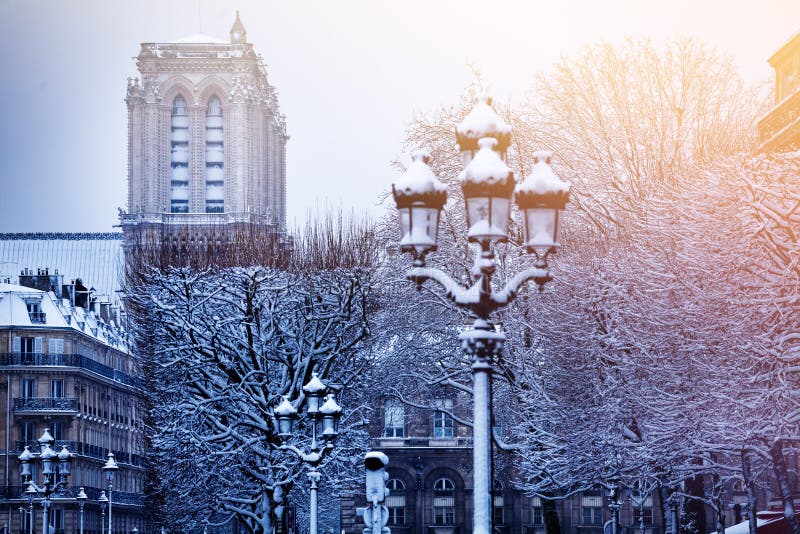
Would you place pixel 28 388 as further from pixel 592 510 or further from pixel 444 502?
pixel 592 510

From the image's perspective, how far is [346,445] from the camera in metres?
55.9

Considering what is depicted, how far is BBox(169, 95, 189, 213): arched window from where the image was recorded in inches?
5591

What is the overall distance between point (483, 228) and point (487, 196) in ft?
1.13

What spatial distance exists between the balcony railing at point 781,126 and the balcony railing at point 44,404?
6354 cm

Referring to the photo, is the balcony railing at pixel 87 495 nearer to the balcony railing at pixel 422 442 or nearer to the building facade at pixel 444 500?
the balcony railing at pixel 422 442

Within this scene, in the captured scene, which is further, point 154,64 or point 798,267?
point 154,64

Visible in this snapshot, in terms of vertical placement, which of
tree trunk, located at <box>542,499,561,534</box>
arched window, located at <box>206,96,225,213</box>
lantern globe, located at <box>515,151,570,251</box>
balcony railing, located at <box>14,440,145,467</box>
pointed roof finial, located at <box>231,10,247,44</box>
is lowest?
tree trunk, located at <box>542,499,561,534</box>

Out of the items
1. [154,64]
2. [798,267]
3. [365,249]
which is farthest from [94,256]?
[798,267]

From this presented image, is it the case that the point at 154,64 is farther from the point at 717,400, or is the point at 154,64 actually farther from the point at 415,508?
the point at 717,400

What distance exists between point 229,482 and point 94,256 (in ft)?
310

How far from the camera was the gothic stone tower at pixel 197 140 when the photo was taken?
13925cm

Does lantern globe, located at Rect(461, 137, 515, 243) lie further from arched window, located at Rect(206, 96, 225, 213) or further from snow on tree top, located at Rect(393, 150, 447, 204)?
arched window, located at Rect(206, 96, 225, 213)

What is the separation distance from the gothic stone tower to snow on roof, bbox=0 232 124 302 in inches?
286

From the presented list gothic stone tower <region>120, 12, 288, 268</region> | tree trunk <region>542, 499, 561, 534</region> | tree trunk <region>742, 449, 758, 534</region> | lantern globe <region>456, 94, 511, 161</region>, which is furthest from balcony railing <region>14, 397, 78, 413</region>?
lantern globe <region>456, 94, 511, 161</region>
